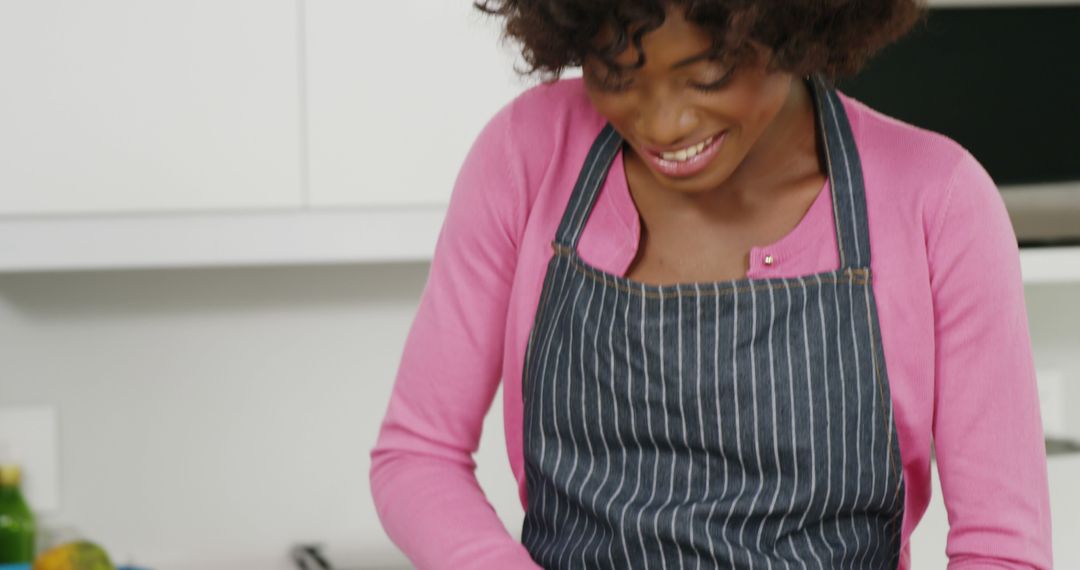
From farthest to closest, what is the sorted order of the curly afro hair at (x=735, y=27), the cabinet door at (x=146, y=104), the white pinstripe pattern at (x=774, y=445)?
the cabinet door at (x=146, y=104), the white pinstripe pattern at (x=774, y=445), the curly afro hair at (x=735, y=27)

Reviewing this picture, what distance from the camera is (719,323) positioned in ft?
3.23

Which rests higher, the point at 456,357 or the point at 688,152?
the point at 688,152

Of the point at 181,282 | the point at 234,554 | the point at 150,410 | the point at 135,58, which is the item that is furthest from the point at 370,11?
the point at 234,554

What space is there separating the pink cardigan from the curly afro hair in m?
0.10

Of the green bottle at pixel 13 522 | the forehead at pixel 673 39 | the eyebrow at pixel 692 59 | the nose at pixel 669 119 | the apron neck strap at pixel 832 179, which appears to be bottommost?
the green bottle at pixel 13 522

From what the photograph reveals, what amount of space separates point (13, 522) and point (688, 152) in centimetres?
116

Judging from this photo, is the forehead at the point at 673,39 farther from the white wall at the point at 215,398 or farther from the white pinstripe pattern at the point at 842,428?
the white wall at the point at 215,398

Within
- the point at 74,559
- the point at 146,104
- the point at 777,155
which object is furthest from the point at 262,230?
the point at 777,155

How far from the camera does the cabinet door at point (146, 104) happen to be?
144 cm

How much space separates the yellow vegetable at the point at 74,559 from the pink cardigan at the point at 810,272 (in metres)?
0.43

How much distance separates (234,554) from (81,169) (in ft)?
2.00

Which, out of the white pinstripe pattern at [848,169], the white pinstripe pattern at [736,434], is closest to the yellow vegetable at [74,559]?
the white pinstripe pattern at [736,434]

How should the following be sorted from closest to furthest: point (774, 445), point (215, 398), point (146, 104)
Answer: point (774, 445) < point (146, 104) < point (215, 398)

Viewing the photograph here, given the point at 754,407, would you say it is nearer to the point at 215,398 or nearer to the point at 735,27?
the point at 735,27
